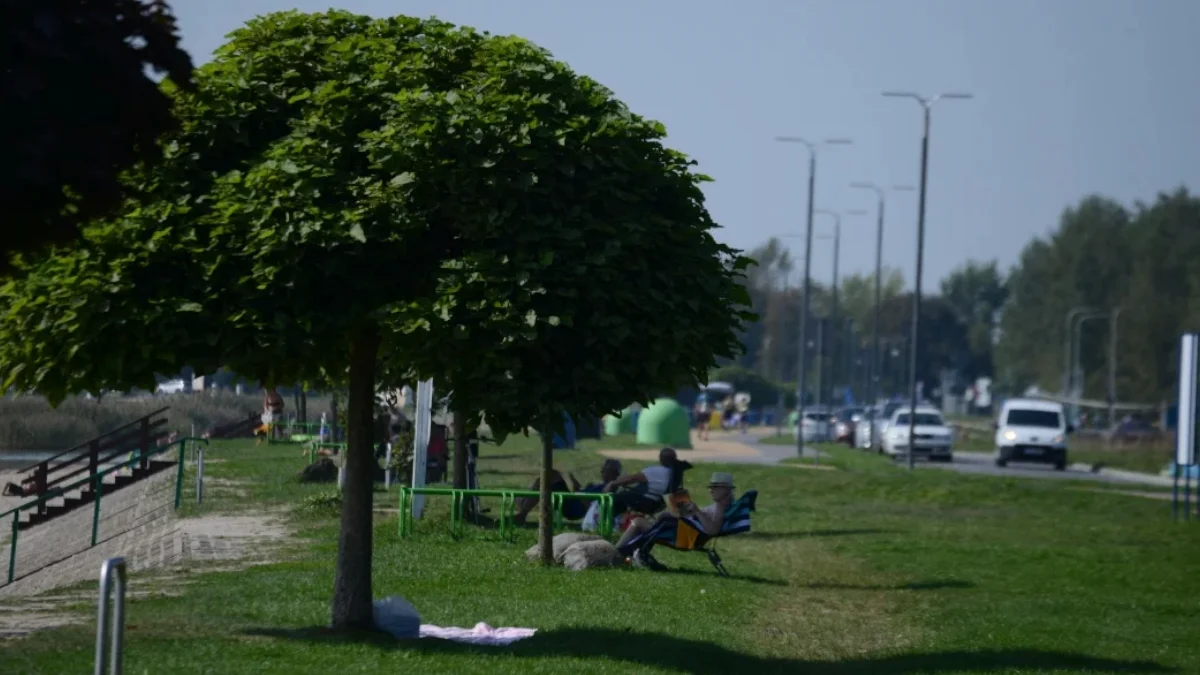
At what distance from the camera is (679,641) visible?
13656 mm

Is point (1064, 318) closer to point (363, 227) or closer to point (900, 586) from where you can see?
point (900, 586)

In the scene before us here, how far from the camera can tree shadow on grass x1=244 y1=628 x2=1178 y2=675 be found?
1273 centimetres

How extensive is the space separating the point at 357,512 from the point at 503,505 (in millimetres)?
9014

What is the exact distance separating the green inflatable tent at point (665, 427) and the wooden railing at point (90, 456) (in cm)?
3637

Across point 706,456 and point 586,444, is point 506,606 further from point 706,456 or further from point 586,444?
point 586,444

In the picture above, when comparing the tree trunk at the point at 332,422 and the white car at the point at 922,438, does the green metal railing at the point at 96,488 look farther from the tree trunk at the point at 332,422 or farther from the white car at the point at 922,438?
the white car at the point at 922,438

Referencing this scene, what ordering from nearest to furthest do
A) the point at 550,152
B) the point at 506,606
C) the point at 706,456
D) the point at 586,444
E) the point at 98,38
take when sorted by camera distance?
the point at 98,38, the point at 550,152, the point at 506,606, the point at 706,456, the point at 586,444

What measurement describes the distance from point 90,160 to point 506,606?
6730 millimetres

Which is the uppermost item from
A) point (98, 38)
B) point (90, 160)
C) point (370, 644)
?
point (98, 38)

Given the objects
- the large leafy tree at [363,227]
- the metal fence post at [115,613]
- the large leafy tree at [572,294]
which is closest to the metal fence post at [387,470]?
the large leafy tree at [363,227]

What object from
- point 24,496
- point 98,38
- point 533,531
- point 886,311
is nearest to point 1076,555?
point 533,531

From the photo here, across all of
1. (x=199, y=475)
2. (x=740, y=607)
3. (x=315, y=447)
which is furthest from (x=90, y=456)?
(x=740, y=607)

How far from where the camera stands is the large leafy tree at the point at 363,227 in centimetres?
1187

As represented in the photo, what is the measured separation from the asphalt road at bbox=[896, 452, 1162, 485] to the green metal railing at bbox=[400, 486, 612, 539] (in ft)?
85.2
